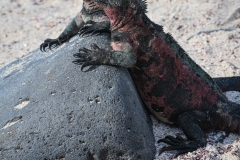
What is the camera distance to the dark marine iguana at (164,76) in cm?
349

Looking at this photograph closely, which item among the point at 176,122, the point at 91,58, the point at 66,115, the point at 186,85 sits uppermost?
the point at 91,58

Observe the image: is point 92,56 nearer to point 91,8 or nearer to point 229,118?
point 91,8

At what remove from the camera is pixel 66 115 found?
326 centimetres

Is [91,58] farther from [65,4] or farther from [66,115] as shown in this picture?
[65,4]

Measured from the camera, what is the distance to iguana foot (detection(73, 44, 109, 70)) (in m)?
3.42

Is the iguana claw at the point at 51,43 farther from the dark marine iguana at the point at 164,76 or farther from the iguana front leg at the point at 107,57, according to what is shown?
the iguana front leg at the point at 107,57

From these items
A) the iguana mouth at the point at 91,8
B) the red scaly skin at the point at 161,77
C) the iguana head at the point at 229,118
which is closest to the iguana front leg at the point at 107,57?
the red scaly skin at the point at 161,77

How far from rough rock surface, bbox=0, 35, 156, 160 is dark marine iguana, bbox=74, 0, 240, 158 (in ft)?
0.51

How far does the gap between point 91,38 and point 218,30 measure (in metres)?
2.80

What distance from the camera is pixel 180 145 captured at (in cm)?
355

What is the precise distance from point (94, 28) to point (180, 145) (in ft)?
4.31

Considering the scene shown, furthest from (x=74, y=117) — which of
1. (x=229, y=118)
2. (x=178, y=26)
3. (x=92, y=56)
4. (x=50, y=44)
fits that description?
(x=178, y=26)

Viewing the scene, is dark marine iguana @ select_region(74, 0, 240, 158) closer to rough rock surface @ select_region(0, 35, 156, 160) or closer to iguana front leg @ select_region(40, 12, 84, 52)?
rough rock surface @ select_region(0, 35, 156, 160)

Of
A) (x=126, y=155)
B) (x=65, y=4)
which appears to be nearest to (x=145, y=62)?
(x=126, y=155)
